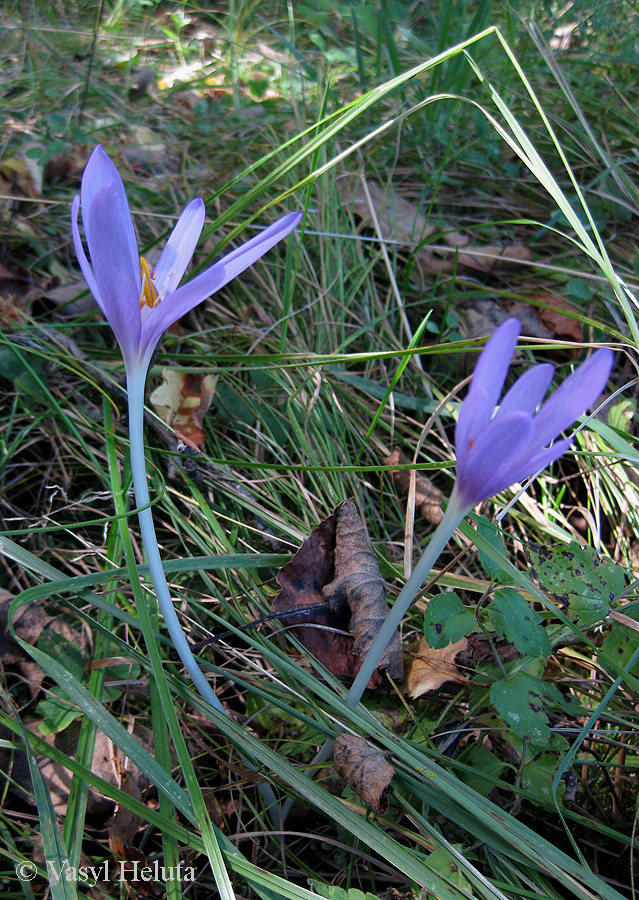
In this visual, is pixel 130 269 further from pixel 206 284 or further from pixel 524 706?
pixel 524 706

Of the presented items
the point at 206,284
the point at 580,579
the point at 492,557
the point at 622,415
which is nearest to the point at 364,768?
the point at 492,557

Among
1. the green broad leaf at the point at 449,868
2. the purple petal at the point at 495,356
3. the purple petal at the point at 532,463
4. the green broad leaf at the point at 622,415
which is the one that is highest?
the purple petal at the point at 495,356

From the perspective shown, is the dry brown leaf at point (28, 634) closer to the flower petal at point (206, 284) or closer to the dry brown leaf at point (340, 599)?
the dry brown leaf at point (340, 599)

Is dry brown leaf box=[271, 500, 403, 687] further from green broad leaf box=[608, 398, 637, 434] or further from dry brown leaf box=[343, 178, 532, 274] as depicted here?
dry brown leaf box=[343, 178, 532, 274]

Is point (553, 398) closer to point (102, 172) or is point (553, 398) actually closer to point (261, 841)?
point (102, 172)

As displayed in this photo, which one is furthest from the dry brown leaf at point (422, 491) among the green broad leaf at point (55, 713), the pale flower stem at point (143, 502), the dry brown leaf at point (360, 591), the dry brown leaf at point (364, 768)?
the green broad leaf at point (55, 713)

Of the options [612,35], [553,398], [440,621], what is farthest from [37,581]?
[612,35]
